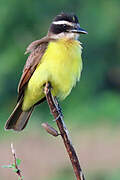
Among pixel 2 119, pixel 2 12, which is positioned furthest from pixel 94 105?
pixel 2 12

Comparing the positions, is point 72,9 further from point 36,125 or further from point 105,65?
point 36,125

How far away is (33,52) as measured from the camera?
4336mm

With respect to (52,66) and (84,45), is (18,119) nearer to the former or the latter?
(52,66)

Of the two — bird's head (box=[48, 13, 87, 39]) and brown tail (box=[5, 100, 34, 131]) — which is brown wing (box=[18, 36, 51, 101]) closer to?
bird's head (box=[48, 13, 87, 39])

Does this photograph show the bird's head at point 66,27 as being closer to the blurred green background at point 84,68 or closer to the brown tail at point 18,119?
the brown tail at point 18,119

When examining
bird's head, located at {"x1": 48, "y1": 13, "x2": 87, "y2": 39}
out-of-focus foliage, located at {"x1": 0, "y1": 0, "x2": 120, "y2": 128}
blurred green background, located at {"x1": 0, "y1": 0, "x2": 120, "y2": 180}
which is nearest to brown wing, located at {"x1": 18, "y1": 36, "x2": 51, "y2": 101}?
bird's head, located at {"x1": 48, "y1": 13, "x2": 87, "y2": 39}

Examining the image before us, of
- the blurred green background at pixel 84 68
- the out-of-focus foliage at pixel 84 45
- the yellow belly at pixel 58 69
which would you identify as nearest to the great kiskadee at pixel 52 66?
the yellow belly at pixel 58 69

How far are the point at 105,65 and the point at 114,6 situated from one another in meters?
1.37

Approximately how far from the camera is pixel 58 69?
413cm

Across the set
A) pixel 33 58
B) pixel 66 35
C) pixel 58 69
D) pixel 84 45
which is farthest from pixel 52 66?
pixel 84 45

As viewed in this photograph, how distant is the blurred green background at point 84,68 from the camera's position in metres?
10.9

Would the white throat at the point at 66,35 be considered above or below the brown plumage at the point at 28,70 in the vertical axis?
above

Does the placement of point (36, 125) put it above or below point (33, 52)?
below

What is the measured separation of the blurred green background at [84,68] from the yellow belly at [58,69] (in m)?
5.81
